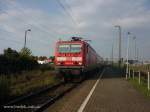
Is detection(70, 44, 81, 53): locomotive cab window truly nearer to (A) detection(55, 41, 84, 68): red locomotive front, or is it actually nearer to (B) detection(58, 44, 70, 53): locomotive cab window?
(A) detection(55, 41, 84, 68): red locomotive front

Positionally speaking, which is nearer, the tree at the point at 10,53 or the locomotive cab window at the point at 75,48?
the locomotive cab window at the point at 75,48

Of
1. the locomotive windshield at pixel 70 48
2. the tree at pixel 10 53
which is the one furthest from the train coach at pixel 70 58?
the tree at pixel 10 53

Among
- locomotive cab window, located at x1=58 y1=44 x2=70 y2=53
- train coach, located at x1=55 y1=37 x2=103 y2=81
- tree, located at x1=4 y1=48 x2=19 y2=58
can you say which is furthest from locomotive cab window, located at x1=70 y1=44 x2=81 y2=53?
tree, located at x1=4 y1=48 x2=19 y2=58

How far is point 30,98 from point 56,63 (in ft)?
33.7

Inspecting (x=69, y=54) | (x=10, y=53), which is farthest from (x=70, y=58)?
(x=10, y=53)

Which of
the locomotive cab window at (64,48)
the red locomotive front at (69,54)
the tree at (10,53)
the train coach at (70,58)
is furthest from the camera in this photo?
the tree at (10,53)

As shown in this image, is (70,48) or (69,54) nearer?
(69,54)

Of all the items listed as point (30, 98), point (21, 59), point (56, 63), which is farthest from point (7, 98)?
point (21, 59)

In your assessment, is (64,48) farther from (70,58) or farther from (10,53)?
(10,53)

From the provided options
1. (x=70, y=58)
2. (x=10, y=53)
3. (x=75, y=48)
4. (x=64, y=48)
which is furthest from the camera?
(x=10, y=53)

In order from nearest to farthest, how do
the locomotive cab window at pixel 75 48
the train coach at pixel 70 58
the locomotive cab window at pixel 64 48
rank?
the train coach at pixel 70 58 < the locomotive cab window at pixel 75 48 < the locomotive cab window at pixel 64 48

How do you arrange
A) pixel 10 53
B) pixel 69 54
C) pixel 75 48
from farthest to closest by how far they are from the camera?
pixel 10 53
pixel 75 48
pixel 69 54

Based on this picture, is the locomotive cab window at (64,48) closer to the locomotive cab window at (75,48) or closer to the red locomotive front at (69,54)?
the red locomotive front at (69,54)

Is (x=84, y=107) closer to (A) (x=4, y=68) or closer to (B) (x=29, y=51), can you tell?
(A) (x=4, y=68)
